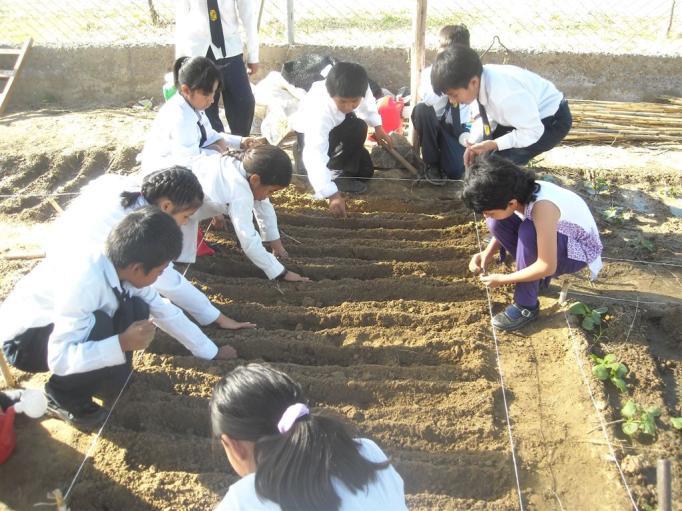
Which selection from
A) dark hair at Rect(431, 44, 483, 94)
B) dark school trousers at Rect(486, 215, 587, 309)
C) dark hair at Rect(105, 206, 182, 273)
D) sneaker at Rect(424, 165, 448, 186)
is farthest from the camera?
sneaker at Rect(424, 165, 448, 186)

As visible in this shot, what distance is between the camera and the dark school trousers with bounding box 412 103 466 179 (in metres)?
4.45

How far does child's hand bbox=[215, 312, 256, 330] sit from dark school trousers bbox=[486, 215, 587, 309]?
138 cm

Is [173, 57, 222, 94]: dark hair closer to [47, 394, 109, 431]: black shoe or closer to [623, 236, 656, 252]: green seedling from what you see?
[47, 394, 109, 431]: black shoe

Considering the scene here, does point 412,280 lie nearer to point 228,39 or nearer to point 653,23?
point 228,39

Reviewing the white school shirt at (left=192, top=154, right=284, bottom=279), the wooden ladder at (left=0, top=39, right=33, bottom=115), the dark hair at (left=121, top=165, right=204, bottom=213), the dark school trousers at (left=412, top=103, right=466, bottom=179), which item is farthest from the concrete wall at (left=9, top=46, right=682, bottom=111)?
the dark hair at (left=121, top=165, right=204, bottom=213)

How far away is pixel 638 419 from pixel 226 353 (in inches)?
74.6

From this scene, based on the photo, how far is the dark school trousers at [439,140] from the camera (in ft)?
14.6

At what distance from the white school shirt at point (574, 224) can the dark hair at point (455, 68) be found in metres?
0.81

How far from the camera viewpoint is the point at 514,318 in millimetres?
3195

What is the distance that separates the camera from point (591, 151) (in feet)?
17.1

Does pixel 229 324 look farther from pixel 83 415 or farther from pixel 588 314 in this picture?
pixel 588 314

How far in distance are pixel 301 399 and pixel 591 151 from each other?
4.44 meters

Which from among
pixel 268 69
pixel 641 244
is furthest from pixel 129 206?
pixel 268 69

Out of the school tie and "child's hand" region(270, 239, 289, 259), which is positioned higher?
the school tie
